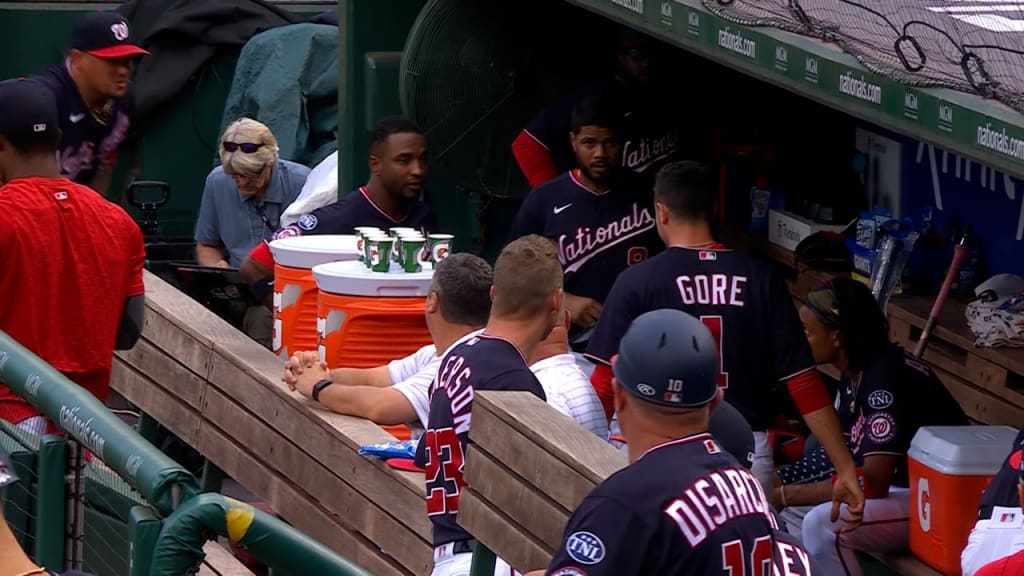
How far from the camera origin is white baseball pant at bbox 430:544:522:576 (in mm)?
4273

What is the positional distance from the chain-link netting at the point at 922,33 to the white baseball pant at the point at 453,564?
1.58 meters

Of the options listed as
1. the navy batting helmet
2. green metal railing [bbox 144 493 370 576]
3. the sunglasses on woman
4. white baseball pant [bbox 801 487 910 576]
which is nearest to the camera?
green metal railing [bbox 144 493 370 576]

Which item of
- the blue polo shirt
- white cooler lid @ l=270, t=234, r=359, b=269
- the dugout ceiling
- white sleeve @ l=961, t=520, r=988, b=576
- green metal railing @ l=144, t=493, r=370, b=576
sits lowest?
the blue polo shirt

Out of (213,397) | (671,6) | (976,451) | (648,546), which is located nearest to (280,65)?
(213,397)

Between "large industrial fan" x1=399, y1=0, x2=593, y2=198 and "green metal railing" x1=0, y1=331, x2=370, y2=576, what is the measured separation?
394 centimetres

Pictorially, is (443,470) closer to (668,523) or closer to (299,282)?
(299,282)

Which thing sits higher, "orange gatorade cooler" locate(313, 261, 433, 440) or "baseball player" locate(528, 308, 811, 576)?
"baseball player" locate(528, 308, 811, 576)

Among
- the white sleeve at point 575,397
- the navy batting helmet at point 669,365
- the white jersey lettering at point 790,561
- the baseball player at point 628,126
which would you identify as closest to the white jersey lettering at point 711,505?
the navy batting helmet at point 669,365

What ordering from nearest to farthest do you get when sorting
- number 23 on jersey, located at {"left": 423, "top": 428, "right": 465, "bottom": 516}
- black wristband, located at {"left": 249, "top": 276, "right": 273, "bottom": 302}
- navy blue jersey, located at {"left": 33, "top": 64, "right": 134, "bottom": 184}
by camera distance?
number 23 on jersey, located at {"left": 423, "top": 428, "right": 465, "bottom": 516}, navy blue jersey, located at {"left": 33, "top": 64, "right": 134, "bottom": 184}, black wristband, located at {"left": 249, "top": 276, "right": 273, "bottom": 302}

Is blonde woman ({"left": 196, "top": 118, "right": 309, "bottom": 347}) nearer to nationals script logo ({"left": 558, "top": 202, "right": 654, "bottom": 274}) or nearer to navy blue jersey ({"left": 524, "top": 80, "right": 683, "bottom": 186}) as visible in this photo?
navy blue jersey ({"left": 524, "top": 80, "right": 683, "bottom": 186})

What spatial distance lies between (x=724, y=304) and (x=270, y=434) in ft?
5.37

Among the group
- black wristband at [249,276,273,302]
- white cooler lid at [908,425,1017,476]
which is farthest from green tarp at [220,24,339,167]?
white cooler lid at [908,425,1017,476]

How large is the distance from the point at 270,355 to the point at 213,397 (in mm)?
285

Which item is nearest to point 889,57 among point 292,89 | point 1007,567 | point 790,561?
point 1007,567
